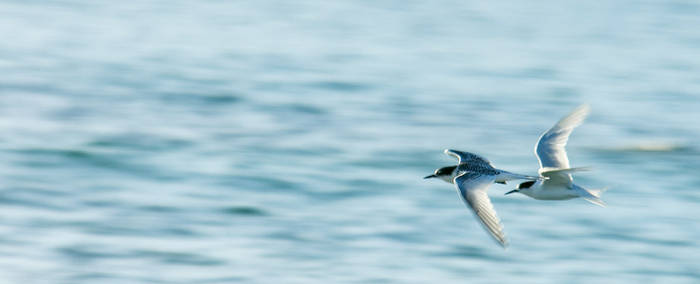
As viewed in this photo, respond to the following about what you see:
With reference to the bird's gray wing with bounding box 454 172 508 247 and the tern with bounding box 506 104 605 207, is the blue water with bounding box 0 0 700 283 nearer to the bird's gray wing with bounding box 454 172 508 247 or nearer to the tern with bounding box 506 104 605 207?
the tern with bounding box 506 104 605 207

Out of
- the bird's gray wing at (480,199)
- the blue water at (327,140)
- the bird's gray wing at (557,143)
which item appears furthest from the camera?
the blue water at (327,140)

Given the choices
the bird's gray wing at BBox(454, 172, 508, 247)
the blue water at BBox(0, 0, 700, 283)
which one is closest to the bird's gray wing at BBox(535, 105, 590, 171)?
the bird's gray wing at BBox(454, 172, 508, 247)

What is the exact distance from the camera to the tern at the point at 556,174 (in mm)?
7965

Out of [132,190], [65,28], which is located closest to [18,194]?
[132,190]

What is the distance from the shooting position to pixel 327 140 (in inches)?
535

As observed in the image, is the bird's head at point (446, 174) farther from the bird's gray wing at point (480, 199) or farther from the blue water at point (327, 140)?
the blue water at point (327, 140)

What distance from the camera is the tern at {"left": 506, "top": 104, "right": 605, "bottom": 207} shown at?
26.1 feet

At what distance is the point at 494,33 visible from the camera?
2041cm

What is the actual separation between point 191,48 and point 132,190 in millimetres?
7376

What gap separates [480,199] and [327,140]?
6.57 m

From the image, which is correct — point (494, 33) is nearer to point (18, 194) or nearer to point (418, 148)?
point (418, 148)

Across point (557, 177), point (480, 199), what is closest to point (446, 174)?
point (557, 177)

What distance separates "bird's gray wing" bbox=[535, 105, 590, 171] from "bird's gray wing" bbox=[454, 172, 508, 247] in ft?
3.32

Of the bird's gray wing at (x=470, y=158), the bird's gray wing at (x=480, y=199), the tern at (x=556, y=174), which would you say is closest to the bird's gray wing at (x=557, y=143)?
the tern at (x=556, y=174)
